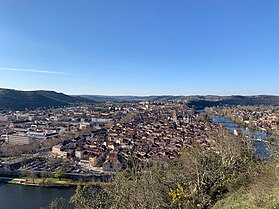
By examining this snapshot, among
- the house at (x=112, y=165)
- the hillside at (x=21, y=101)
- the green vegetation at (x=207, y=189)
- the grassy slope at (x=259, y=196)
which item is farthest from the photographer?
the hillside at (x=21, y=101)

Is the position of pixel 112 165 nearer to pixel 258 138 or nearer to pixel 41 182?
pixel 41 182

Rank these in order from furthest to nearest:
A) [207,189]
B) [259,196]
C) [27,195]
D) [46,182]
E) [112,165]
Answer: [112,165]
[46,182]
[27,195]
[207,189]
[259,196]

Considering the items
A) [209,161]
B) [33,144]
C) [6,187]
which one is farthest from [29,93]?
[209,161]

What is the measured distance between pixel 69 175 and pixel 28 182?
6.75 ft

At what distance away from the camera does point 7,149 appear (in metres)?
19.7

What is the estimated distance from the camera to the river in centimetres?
1104

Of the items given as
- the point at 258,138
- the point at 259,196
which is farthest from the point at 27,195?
the point at 259,196

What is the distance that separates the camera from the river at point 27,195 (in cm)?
1104

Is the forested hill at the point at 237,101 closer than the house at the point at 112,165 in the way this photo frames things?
No

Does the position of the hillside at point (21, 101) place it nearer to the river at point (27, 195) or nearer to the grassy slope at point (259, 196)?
the river at point (27, 195)

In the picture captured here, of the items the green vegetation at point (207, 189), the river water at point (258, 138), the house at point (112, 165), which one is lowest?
the house at point (112, 165)

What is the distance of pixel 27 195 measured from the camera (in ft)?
39.9

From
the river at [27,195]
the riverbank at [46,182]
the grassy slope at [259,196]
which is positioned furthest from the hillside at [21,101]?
the grassy slope at [259,196]

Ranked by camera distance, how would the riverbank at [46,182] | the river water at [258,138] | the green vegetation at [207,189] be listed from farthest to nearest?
the riverbank at [46,182]
the river water at [258,138]
the green vegetation at [207,189]
